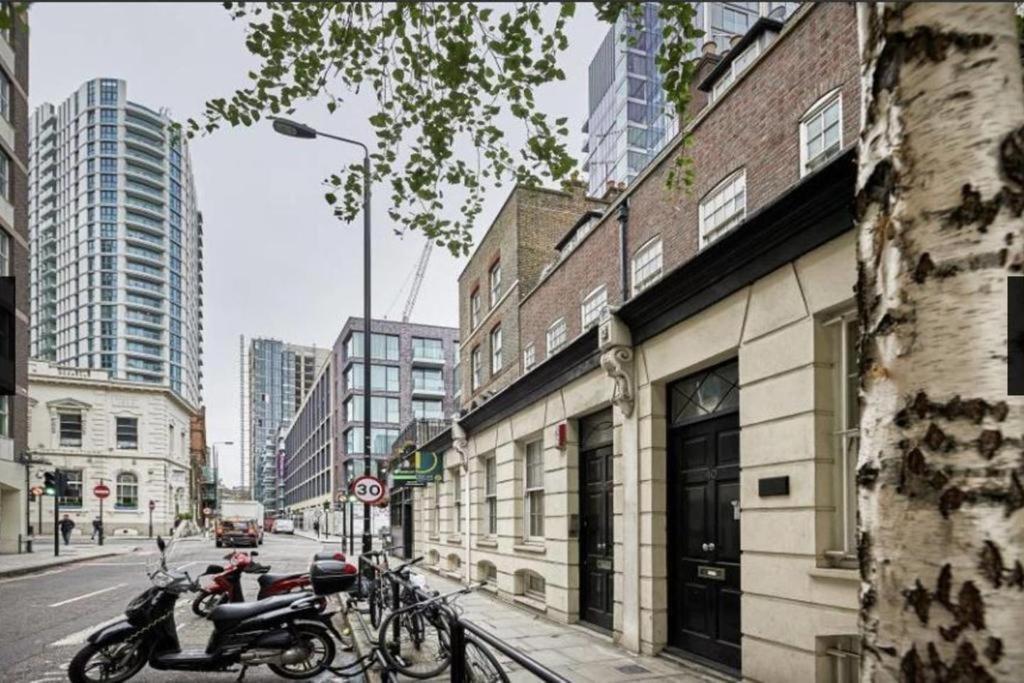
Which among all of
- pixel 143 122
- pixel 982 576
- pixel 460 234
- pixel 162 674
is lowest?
pixel 162 674

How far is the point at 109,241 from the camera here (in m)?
97.9

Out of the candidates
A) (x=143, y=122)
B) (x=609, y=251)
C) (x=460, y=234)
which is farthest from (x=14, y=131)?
(x=143, y=122)

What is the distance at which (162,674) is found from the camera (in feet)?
24.3

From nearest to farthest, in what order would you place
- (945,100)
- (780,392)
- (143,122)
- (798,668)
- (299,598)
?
(945,100)
(798,668)
(780,392)
(299,598)
(143,122)

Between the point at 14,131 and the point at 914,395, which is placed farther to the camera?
the point at 14,131

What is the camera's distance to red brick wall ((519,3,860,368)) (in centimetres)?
825

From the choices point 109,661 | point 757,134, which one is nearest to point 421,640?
point 109,661

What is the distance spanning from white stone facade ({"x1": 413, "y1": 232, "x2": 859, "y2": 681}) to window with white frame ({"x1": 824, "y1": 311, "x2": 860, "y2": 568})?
25 millimetres

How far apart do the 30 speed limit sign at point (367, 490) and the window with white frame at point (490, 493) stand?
2.59 m

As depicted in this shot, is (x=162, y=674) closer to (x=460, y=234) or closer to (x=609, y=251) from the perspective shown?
(x=460, y=234)

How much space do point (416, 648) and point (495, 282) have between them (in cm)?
1457

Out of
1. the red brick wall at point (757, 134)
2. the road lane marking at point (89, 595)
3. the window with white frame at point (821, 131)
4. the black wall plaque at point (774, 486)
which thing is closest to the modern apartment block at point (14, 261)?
the road lane marking at point (89, 595)

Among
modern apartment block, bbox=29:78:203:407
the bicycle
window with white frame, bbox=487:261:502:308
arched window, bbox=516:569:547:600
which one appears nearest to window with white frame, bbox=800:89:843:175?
the bicycle

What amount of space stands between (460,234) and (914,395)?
6.25 meters
